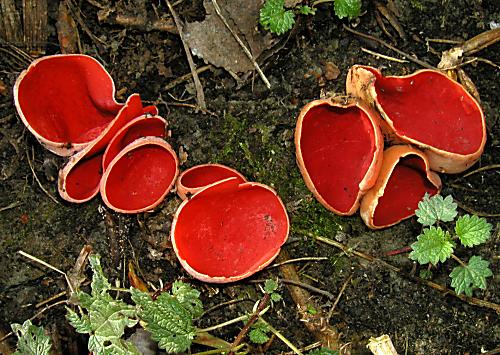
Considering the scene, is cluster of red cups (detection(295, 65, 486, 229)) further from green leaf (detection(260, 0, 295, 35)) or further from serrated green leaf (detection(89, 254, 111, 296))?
serrated green leaf (detection(89, 254, 111, 296))

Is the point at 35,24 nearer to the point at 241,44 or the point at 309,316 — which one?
A: the point at 241,44

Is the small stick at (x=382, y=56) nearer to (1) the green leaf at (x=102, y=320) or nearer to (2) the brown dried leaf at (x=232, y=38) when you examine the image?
(2) the brown dried leaf at (x=232, y=38)

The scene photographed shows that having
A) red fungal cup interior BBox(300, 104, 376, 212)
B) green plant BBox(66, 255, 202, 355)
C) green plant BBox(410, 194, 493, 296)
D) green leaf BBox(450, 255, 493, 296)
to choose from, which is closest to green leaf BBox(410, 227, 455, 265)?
green plant BBox(410, 194, 493, 296)

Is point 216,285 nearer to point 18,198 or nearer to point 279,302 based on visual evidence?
point 279,302

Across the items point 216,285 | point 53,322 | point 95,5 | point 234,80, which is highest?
point 95,5

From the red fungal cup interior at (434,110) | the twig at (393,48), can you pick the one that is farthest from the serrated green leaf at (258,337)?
the twig at (393,48)

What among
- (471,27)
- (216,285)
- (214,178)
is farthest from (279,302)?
(471,27)
